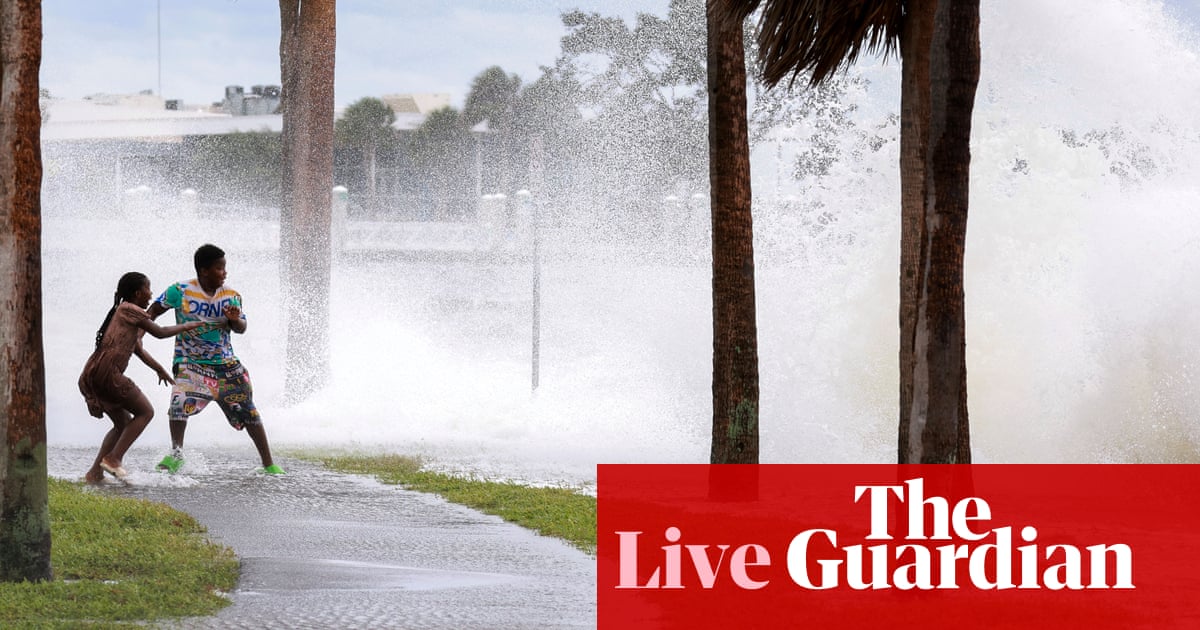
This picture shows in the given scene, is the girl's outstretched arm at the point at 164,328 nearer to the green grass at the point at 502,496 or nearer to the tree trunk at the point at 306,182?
the green grass at the point at 502,496

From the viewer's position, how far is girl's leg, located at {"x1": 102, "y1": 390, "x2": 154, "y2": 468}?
510 inches

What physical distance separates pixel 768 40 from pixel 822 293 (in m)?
11.4

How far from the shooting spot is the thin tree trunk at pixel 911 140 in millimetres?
10625

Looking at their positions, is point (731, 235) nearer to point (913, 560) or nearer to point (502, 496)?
point (502, 496)

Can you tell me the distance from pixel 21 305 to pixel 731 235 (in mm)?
5134

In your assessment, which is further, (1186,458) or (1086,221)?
(1086,221)

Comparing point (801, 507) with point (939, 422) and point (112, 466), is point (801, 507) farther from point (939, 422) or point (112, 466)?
point (112, 466)

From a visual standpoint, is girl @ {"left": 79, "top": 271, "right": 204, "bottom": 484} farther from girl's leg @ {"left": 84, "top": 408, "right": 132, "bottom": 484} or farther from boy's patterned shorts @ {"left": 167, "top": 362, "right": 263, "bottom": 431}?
boy's patterned shorts @ {"left": 167, "top": 362, "right": 263, "bottom": 431}

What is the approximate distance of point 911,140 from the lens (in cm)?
1078

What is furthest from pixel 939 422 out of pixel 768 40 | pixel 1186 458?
pixel 1186 458

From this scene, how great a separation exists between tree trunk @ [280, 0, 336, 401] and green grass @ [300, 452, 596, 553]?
5.62 m

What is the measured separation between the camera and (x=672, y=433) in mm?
19312

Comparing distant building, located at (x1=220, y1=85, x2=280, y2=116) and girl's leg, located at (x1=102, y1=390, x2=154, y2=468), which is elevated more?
distant building, located at (x1=220, y1=85, x2=280, y2=116)

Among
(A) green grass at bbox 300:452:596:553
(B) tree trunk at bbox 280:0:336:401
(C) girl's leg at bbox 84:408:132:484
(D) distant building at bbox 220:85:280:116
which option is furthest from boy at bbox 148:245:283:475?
(D) distant building at bbox 220:85:280:116
